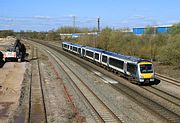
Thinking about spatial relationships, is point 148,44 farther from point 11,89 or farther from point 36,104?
point 36,104

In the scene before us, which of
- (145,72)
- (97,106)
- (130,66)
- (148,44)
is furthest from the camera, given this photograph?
(148,44)

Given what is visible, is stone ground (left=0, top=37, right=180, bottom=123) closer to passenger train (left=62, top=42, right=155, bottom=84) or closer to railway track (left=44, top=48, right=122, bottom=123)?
railway track (left=44, top=48, right=122, bottom=123)

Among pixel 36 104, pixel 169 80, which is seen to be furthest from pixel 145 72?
pixel 36 104

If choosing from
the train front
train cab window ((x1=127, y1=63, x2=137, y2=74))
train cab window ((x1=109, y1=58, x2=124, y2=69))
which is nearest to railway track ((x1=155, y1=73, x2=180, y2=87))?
the train front

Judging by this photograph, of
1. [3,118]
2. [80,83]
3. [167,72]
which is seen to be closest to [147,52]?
[167,72]

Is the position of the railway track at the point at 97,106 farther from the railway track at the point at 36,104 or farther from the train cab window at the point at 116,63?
the train cab window at the point at 116,63

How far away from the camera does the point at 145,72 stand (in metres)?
28.3

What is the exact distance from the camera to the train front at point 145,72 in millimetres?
28109

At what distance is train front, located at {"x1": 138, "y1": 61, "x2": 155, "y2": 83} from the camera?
28.1m

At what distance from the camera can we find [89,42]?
9150 cm

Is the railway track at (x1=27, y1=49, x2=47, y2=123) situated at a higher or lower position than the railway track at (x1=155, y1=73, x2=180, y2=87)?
higher

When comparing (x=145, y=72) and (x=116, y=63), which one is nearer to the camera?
(x=145, y=72)

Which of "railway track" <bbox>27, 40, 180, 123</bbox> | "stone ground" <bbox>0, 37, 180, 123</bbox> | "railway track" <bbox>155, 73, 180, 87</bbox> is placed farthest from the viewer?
"railway track" <bbox>155, 73, 180, 87</bbox>

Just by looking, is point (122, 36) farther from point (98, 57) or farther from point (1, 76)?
point (1, 76)
